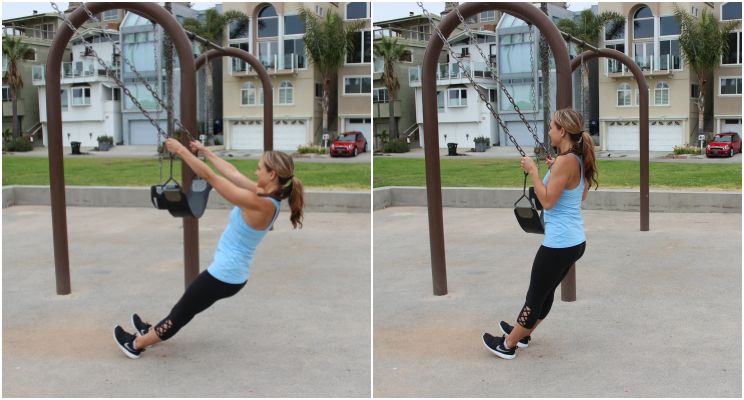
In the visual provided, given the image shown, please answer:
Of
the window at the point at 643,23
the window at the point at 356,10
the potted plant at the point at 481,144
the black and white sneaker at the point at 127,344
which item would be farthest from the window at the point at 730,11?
the black and white sneaker at the point at 127,344

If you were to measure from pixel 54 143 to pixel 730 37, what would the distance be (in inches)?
1585

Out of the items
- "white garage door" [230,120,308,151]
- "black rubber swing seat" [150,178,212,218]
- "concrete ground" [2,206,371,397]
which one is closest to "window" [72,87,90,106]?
"white garage door" [230,120,308,151]

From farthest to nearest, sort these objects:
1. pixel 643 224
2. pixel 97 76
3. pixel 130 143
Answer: pixel 130 143
pixel 97 76
pixel 643 224

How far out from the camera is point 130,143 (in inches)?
1467

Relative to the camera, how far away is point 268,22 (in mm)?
40344

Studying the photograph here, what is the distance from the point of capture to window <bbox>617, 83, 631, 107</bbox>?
3820 cm

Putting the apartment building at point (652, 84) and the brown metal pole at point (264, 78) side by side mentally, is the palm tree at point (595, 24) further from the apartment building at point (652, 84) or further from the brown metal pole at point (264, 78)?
the brown metal pole at point (264, 78)

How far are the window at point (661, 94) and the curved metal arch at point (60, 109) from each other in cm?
3784

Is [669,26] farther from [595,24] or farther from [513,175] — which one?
→ [513,175]

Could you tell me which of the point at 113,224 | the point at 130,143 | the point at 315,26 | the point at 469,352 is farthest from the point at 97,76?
the point at 469,352

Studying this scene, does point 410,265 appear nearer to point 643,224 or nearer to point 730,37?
point 643,224

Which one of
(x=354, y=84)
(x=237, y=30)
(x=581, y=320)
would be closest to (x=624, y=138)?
(x=354, y=84)

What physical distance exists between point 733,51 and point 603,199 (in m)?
32.6

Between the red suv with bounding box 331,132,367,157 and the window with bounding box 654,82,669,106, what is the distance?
1643cm
